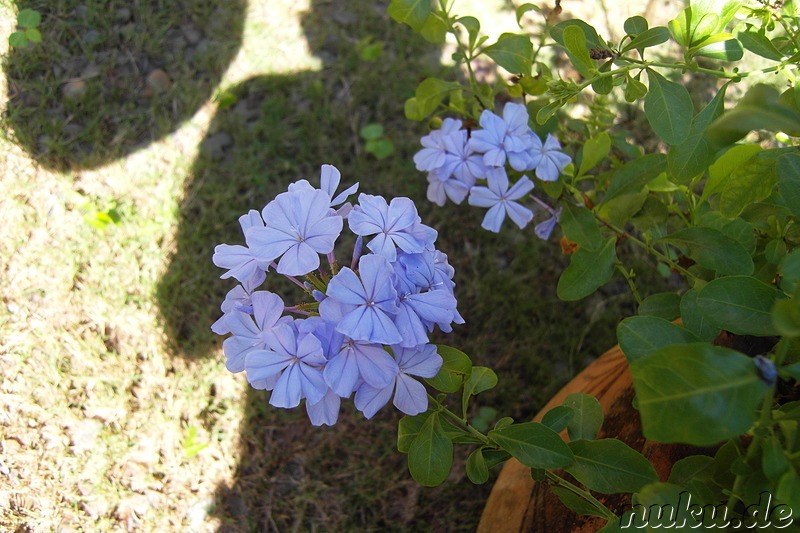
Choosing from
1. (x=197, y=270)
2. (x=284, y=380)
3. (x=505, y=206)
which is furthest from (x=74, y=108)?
(x=284, y=380)

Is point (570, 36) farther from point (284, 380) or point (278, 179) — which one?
point (278, 179)

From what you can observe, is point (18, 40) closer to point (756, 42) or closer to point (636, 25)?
point (636, 25)

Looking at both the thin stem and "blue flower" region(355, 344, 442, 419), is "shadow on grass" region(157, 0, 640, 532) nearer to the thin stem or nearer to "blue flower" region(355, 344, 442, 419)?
the thin stem

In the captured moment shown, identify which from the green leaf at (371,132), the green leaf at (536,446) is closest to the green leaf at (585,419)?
the green leaf at (536,446)

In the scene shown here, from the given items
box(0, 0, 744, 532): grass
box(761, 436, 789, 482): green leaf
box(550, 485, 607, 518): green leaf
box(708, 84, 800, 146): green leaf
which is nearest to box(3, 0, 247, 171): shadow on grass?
box(0, 0, 744, 532): grass

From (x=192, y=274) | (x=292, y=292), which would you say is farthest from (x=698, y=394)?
(x=192, y=274)
